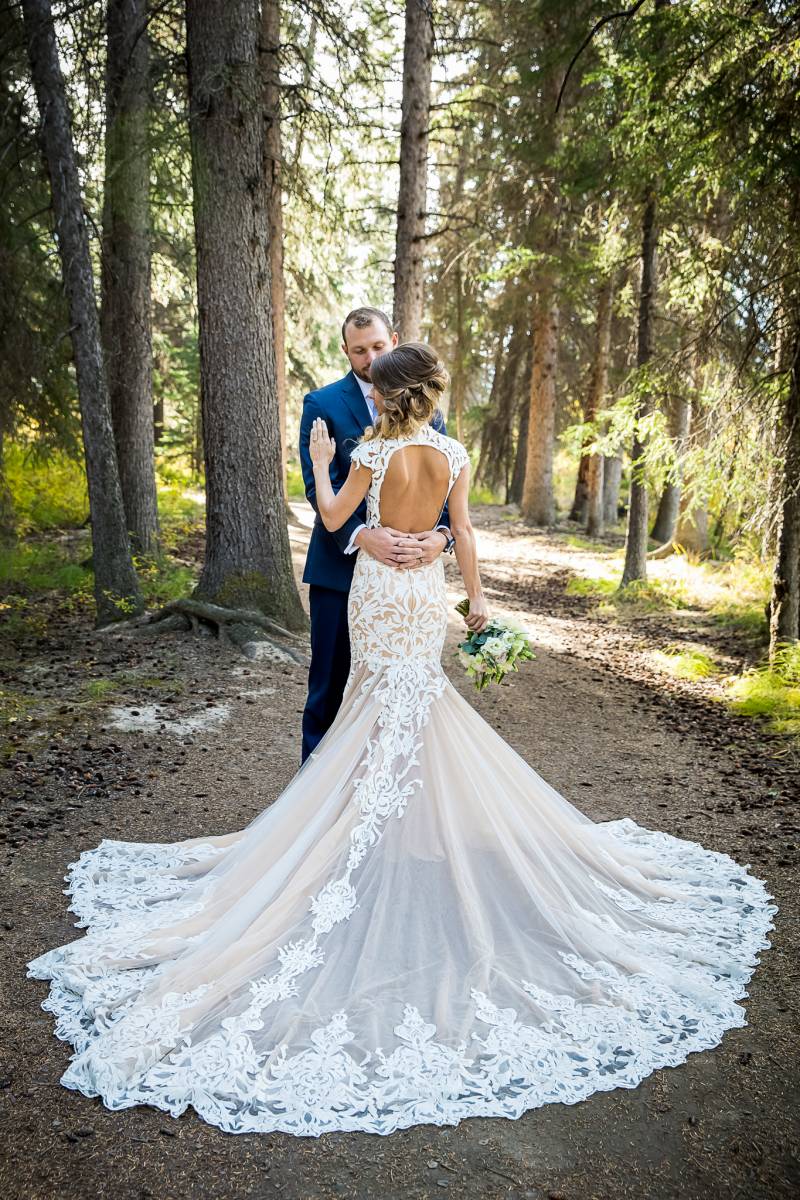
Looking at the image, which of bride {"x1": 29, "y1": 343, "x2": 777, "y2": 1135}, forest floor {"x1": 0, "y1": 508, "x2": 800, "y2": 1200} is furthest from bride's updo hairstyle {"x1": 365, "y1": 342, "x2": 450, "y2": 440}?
forest floor {"x1": 0, "y1": 508, "x2": 800, "y2": 1200}

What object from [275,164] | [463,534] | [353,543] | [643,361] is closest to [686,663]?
[643,361]

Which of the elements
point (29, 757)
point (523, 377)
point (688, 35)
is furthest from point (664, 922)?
point (523, 377)

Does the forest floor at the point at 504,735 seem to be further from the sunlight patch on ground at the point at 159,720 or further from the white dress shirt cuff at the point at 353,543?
the white dress shirt cuff at the point at 353,543

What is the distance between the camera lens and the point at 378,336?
3916 millimetres

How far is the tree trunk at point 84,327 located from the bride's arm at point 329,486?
4.95 metres

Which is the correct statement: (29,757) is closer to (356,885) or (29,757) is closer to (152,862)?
(152,862)

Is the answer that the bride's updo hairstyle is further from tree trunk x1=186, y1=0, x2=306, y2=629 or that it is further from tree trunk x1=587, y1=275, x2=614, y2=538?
tree trunk x1=587, y1=275, x2=614, y2=538

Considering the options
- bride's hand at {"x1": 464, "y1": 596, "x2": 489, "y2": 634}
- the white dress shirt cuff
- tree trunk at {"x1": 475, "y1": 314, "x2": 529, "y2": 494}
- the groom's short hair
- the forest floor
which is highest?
tree trunk at {"x1": 475, "y1": 314, "x2": 529, "y2": 494}

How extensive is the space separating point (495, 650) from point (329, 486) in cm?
100

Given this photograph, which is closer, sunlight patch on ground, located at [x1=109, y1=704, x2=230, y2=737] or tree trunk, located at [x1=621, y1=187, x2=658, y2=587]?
sunlight patch on ground, located at [x1=109, y1=704, x2=230, y2=737]

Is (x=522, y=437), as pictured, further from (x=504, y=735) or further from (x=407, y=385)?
(x=407, y=385)

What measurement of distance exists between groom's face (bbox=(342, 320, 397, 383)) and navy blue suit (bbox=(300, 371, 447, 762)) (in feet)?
0.73

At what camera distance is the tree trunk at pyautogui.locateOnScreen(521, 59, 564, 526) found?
14234mm

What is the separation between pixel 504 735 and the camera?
650 cm
